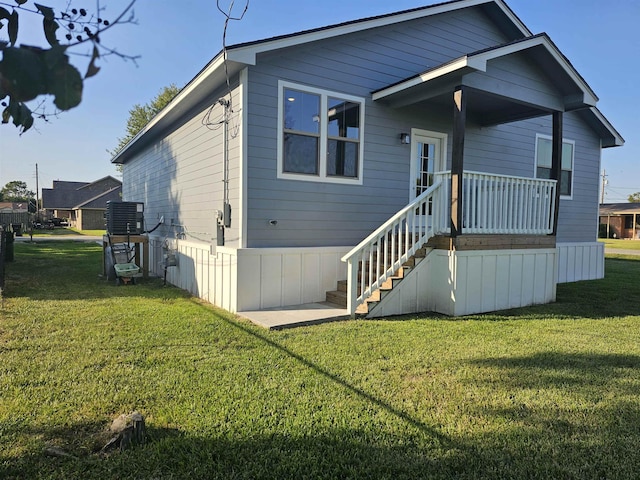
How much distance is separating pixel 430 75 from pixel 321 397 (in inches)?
197

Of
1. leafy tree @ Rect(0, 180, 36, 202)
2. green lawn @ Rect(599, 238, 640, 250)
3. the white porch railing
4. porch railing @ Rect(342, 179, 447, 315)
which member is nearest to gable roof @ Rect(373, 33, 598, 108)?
the white porch railing

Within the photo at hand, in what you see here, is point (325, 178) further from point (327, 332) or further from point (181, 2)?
point (181, 2)

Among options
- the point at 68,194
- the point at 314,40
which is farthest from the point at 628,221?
the point at 68,194

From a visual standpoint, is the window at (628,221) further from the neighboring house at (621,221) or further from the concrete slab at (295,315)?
the concrete slab at (295,315)

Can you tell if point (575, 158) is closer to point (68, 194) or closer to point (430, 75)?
point (430, 75)

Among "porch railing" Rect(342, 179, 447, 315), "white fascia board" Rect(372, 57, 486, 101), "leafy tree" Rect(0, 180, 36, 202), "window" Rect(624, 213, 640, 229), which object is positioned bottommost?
"porch railing" Rect(342, 179, 447, 315)

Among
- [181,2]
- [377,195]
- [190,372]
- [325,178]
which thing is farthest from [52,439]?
[377,195]

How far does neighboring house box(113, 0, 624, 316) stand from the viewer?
6.07m

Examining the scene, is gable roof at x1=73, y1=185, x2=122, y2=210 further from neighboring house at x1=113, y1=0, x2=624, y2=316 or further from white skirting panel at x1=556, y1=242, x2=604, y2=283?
white skirting panel at x1=556, y1=242, x2=604, y2=283

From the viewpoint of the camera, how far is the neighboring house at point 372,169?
6070 millimetres

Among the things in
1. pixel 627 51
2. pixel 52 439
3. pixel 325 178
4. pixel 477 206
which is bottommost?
pixel 52 439

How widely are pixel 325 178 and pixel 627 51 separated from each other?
543 inches

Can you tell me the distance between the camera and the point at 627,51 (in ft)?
46.4

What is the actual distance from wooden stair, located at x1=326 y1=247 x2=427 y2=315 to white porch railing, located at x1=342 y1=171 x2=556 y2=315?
4.3 inches
